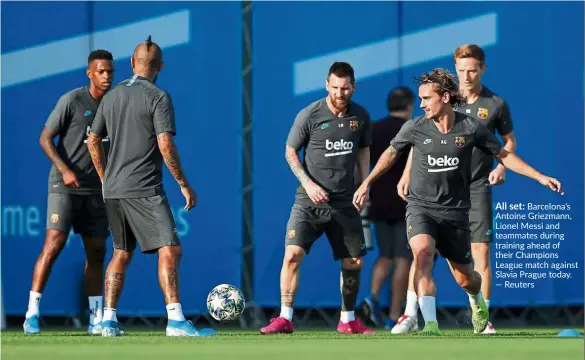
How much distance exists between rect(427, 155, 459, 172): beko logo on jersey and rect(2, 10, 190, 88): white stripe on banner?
13.3 ft

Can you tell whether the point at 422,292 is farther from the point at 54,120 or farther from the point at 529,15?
the point at 529,15

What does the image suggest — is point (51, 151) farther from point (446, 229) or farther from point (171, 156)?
point (446, 229)

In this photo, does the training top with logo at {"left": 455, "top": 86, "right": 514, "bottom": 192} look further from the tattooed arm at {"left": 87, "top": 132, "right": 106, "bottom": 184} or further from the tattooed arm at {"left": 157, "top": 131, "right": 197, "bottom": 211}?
the tattooed arm at {"left": 87, "top": 132, "right": 106, "bottom": 184}

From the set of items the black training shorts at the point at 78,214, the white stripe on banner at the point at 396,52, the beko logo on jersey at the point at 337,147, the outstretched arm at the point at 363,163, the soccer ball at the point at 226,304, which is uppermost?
the white stripe on banner at the point at 396,52

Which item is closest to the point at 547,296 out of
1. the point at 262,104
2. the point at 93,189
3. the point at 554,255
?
the point at 554,255

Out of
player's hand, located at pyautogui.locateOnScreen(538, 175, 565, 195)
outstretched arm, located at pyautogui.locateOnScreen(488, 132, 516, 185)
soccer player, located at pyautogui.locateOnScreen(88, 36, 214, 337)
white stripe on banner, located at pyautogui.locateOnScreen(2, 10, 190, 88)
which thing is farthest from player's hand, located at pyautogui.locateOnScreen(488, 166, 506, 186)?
white stripe on banner, located at pyautogui.locateOnScreen(2, 10, 190, 88)

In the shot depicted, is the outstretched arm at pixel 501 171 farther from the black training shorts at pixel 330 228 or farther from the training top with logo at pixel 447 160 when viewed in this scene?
the black training shorts at pixel 330 228

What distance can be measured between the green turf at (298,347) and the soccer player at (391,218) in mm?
1776

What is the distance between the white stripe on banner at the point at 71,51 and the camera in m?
13.1

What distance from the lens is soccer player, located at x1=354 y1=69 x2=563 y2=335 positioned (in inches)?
392

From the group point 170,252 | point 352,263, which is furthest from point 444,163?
point 170,252

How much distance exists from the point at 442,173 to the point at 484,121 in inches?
42.6

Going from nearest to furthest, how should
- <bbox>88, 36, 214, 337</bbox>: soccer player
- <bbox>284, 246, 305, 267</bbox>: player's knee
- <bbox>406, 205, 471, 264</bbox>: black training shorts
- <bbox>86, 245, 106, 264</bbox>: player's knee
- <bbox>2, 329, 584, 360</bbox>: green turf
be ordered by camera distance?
<bbox>2, 329, 584, 360</bbox>: green turf → <bbox>88, 36, 214, 337</bbox>: soccer player → <bbox>406, 205, 471, 264</bbox>: black training shorts → <bbox>284, 246, 305, 267</bbox>: player's knee → <bbox>86, 245, 106, 264</bbox>: player's knee

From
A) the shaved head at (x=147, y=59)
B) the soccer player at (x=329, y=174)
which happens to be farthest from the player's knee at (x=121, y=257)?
the soccer player at (x=329, y=174)
